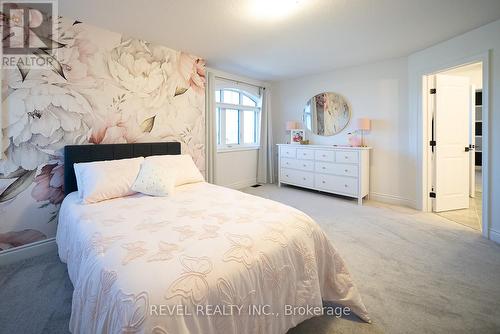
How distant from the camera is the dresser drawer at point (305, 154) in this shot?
4.47 metres

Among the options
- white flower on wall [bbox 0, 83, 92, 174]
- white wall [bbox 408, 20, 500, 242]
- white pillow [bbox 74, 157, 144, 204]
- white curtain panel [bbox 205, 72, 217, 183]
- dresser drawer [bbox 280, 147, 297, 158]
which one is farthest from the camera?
dresser drawer [bbox 280, 147, 297, 158]

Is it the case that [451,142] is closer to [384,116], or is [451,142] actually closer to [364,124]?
[384,116]

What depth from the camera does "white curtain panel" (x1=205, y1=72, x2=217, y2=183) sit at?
4.05m

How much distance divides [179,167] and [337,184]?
2.76m

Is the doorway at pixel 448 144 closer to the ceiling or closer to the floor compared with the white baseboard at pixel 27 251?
closer to the ceiling

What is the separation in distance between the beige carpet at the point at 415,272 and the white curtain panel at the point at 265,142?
2103mm

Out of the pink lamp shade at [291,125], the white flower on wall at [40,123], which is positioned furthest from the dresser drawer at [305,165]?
the white flower on wall at [40,123]

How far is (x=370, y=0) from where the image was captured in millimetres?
2117

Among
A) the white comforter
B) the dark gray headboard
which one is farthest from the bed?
the dark gray headboard

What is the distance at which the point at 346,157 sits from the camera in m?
4.01

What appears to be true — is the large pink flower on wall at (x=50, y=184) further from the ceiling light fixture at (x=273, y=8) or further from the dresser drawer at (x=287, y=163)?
the dresser drawer at (x=287, y=163)

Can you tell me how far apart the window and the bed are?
117 inches

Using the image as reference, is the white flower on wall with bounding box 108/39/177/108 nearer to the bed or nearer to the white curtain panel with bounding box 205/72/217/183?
the white curtain panel with bounding box 205/72/217/183

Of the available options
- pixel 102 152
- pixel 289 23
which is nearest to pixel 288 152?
pixel 289 23
